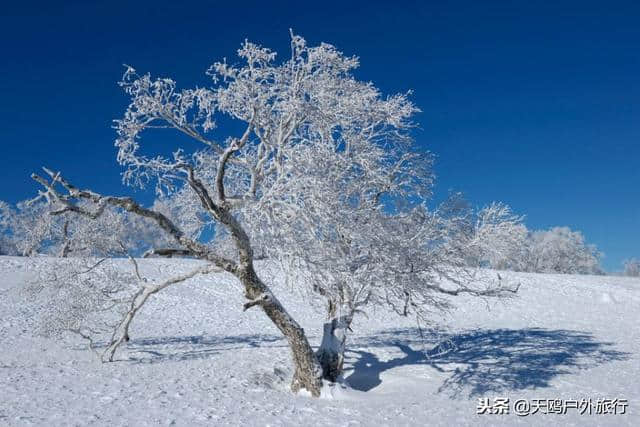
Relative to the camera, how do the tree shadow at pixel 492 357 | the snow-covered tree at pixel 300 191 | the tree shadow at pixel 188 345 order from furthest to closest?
1. the tree shadow at pixel 188 345
2. the tree shadow at pixel 492 357
3. the snow-covered tree at pixel 300 191

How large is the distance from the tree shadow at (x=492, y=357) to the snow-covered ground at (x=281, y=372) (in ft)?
0.17

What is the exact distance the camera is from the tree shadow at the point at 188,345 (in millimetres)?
14821

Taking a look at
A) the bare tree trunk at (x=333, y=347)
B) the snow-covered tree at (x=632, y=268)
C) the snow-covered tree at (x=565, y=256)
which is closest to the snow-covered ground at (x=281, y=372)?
the bare tree trunk at (x=333, y=347)

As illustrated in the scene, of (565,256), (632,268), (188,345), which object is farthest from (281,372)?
(632,268)

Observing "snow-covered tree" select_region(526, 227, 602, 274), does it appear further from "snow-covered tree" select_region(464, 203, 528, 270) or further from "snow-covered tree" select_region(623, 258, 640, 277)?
"snow-covered tree" select_region(464, 203, 528, 270)

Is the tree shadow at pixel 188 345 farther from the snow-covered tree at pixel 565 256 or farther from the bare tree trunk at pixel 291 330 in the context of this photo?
the snow-covered tree at pixel 565 256

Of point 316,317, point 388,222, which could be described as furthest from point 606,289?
point 388,222

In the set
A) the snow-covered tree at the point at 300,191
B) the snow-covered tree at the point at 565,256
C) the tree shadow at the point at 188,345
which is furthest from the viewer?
the snow-covered tree at the point at 565,256

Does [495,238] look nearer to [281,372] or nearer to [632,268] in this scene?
[281,372]

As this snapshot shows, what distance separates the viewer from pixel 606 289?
36.3 meters

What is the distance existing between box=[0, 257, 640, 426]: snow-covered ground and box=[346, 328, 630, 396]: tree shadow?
5cm

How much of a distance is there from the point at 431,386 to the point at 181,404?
6339mm

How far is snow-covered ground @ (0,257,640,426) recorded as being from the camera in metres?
9.80

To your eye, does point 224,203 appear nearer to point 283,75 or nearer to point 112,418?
point 283,75
